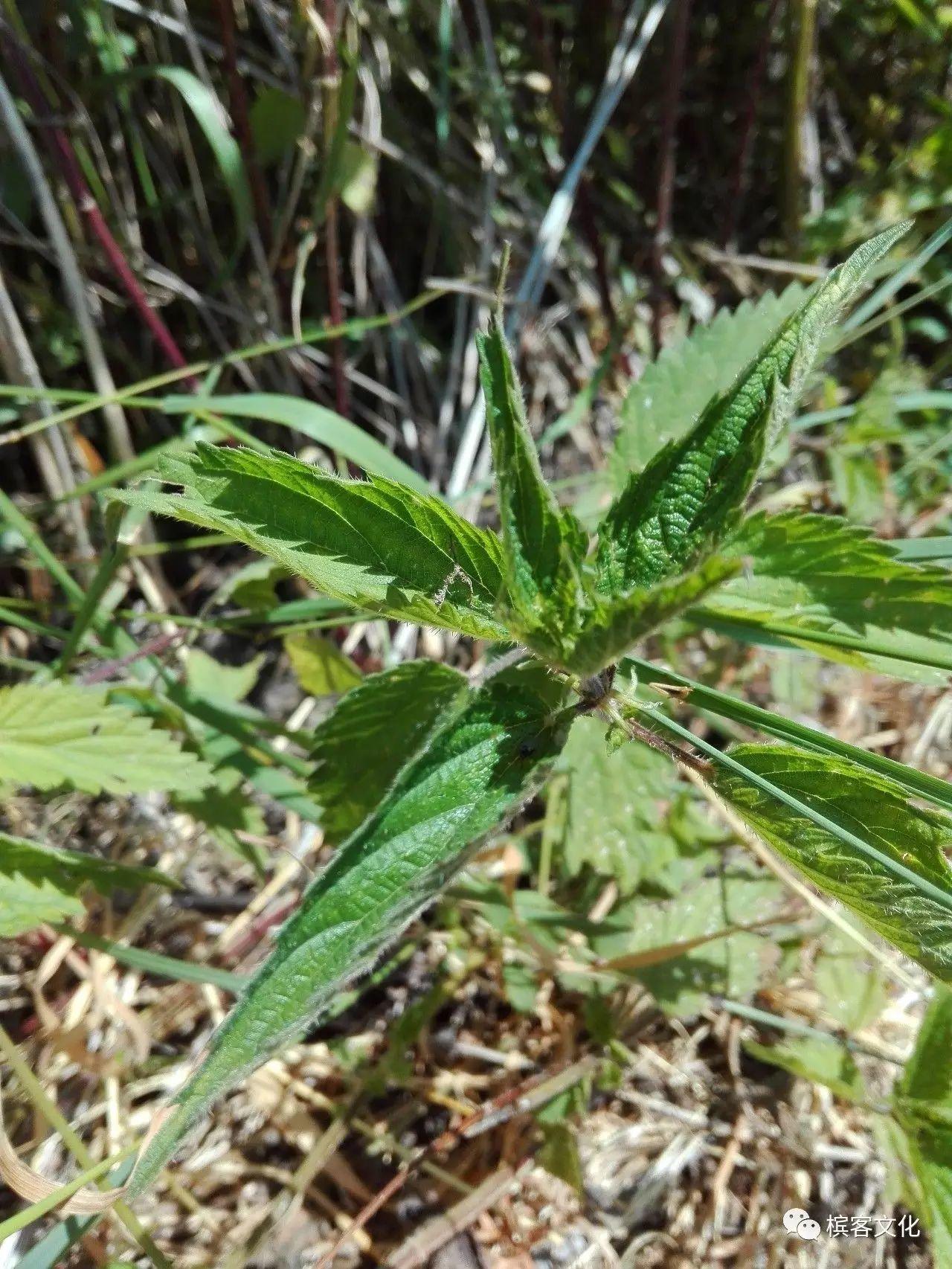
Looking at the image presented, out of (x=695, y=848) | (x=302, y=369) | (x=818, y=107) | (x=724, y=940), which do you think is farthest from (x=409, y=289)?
(x=724, y=940)

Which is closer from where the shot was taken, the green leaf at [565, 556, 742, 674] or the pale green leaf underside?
the green leaf at [565, 556, 742, 674]

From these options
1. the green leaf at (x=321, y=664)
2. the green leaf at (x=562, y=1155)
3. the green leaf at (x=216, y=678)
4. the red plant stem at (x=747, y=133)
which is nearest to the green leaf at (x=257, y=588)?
the green leaf at (x=321, y=664)

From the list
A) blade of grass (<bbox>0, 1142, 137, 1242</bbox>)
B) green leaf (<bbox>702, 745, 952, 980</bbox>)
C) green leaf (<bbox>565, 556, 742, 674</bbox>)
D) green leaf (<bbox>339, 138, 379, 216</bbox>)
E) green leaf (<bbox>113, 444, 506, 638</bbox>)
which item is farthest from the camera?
green leaf (<bbox>339, 138, 379, 216</bbox>)

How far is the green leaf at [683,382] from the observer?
1.43m

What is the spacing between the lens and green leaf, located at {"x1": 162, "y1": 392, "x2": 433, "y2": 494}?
1.54m

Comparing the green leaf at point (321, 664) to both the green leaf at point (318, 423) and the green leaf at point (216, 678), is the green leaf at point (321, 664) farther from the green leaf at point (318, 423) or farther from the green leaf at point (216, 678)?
the green leaf at point (318, 423)

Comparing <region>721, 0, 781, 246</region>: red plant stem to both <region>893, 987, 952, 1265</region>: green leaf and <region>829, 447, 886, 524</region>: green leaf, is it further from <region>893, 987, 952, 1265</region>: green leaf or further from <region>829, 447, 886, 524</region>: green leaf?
<region>893, 987, 952, 1265</region>: green leaf

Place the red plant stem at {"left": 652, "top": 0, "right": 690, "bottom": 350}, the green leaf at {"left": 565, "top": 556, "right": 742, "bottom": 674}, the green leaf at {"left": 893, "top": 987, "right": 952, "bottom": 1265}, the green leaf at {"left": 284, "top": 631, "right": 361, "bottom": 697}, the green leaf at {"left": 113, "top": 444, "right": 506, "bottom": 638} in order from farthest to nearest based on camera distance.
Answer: the red plant stem at {"left": 652, "top": 0, "right": 690, "bottom": 350} → the green leaf at {"left": 284, "top": 631, "right": 361, "bottom": 697} → the green leaf at {"left": 893, "top": 987, "right": 952, "bottom": 1265} → the green leaf at {"left": 113, "top": 444, "right": 506, "bottom": 638} → the green leaf at {"left": 565, "top": 556, "right": 742, "bottom": 674}

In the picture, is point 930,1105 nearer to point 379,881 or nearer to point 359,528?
point 379,881

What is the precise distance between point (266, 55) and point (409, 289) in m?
0.59

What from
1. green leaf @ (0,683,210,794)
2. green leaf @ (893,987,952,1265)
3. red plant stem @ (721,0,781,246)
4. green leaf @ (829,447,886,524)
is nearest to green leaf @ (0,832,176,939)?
green leaf @ (0,683,210,794)

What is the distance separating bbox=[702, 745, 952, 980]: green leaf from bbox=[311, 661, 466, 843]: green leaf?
38 cm

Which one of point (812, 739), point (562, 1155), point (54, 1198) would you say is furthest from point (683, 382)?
point (54, 1198)

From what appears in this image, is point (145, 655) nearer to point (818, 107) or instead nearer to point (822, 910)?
point (822, 910)
